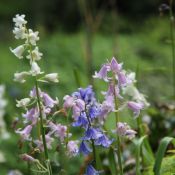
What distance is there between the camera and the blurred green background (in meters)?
8.31

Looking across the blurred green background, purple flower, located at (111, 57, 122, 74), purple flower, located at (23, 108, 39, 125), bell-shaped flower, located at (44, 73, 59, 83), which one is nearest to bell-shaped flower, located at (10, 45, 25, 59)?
bell-shaped flower, located at (44, 73, 59, 83)

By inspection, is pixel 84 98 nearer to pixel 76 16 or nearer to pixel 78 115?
pixel 78 115

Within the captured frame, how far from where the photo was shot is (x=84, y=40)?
9.72m

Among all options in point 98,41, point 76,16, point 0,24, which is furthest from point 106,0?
point 0,24

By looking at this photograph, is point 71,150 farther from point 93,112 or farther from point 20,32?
point 20,32

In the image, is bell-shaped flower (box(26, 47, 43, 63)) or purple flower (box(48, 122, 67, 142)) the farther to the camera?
purple flower (box(48, 122, 67, 142))

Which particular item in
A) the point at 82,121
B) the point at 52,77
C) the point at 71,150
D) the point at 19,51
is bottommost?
the point at 71,150

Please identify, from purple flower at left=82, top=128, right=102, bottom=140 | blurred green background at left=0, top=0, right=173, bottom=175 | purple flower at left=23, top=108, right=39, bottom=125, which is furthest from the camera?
blurred green background at left=0, top=0, right=173, bottom=175

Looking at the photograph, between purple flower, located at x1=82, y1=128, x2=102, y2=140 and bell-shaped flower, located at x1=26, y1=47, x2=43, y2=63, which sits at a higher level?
bell-shaped flower, located at x1=26, y1=47, x2=43, y2=63

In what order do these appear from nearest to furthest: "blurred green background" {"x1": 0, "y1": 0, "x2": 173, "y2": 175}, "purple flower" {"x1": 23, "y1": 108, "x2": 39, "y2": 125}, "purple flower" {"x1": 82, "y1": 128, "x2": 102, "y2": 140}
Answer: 1. "purple flower" {"x1": 82, "y1": 128, "x2": 102, "y2": 140}
2. "purple flower" {"x1": 23, "y1": 108, "x2": 39, "y2": 125}
3. "blurred green background" {"x1": 0, "y1": 0, "x2": 173, "y2": 175}

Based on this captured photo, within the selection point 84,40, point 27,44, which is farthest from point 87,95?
point 84,40

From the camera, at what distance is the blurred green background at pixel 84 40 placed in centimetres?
831

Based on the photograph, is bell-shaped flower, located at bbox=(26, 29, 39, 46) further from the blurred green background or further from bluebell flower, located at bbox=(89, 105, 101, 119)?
the blurred green background

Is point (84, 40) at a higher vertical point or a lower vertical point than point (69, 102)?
lower
